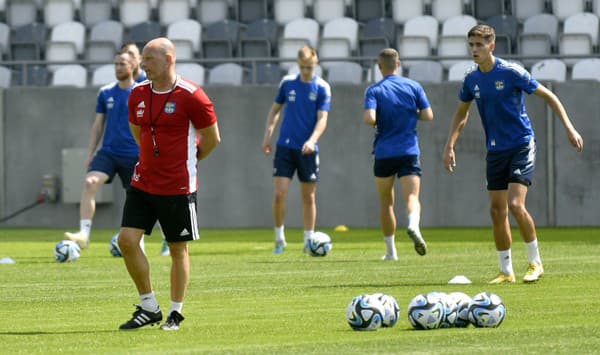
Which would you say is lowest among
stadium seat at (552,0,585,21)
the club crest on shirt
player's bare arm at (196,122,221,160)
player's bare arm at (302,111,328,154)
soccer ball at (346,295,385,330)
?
soccer ball at (346,295,385,330)

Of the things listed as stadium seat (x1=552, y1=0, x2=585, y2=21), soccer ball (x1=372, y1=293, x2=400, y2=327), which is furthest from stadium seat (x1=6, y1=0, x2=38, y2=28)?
soccer ball (x1=372, y1=293, x2=400, y2=327)

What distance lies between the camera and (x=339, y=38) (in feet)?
87.7

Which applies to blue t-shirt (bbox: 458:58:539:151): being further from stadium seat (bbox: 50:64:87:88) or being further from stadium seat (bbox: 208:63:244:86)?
stadium seat (bbox: 50:64:87:88)

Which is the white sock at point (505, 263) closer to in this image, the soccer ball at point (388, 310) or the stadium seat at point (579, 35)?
the soccer ball at point (388, 310)

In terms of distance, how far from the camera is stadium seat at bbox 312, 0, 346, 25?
28.5 meters

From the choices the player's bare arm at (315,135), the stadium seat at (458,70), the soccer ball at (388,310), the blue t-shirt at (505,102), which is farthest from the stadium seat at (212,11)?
the soccer ball at (388,310)

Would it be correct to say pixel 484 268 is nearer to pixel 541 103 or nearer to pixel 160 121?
pixel 160 121

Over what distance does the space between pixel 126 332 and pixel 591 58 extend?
55.4 ft

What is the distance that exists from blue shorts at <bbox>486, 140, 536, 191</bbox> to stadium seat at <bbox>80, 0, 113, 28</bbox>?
59.5 ft

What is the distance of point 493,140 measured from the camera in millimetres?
12484

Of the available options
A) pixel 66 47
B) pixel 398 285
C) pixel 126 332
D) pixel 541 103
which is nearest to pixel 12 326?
pixel 126 332

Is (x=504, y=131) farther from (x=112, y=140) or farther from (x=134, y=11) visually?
(x=134, y=11)

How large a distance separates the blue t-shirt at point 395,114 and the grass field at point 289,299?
4.19ft

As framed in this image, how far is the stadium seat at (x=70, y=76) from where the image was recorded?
86.6ft
